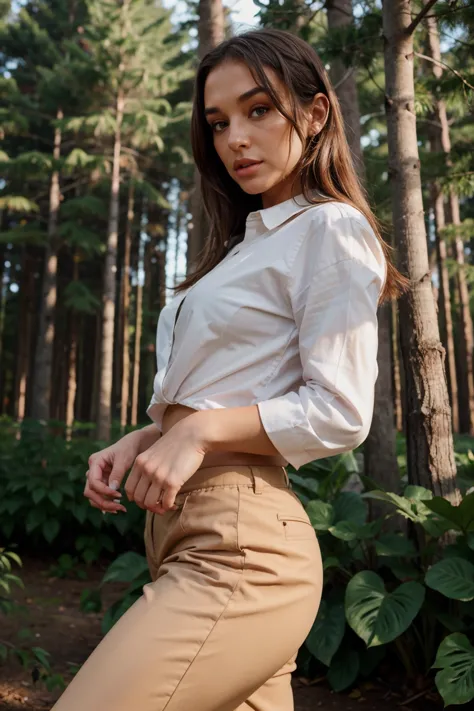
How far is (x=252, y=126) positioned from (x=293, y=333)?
48cm

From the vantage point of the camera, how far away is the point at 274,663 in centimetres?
119

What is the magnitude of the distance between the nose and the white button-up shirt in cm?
16

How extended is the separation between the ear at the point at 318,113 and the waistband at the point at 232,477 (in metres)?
0.76

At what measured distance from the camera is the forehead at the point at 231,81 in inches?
57.9

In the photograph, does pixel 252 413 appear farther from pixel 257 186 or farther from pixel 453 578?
pixel 453 578

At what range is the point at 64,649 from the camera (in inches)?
177

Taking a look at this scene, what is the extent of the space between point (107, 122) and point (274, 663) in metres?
17.7

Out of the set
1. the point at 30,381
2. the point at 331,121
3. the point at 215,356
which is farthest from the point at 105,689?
the point at 30,381

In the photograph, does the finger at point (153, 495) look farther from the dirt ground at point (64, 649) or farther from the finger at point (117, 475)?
the dirt ground at point (64, 649)

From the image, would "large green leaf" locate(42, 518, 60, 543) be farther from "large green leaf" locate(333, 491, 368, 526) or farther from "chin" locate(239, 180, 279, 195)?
"chin" locate(239, 180, 279, 195)

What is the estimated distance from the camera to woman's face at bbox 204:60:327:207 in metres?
1.48

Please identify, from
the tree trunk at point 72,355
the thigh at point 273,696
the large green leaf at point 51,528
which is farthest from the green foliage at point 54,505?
the tree trunk at point 72,355

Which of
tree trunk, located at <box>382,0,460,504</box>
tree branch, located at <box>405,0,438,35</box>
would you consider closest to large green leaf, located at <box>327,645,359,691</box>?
tree trunk, located at <box>382,0,460,504</box>

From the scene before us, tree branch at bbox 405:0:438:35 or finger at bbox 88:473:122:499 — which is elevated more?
tree branch at bbox 405:0:438:35
